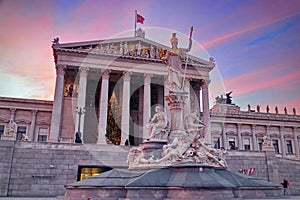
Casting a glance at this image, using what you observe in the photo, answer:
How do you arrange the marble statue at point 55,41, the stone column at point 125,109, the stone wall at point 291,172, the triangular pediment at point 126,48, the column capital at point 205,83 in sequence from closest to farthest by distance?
1. the stone wall at point 291,172
2. the stone column at point 125,109
3. the marble statue at point 55,41
4. the triangular pediment at point 126,48
5. the column capital at point 205,83

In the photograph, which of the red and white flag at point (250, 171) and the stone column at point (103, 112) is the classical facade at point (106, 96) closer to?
the stone column at point (103, 112)

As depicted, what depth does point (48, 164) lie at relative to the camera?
28422mm

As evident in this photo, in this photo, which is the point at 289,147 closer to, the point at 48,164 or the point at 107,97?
the point at 107,97

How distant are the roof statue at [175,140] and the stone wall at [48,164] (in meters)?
12.0

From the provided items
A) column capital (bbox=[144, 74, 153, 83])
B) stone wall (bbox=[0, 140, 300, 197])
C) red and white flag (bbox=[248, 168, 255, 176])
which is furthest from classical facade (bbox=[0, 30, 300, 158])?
red and white flag (bbox=[248, 168, 255, 176])

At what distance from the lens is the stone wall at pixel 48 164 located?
1061 inches

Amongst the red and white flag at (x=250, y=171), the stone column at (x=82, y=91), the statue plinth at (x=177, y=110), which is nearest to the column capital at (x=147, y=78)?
the stone column at (x=82, y=91)

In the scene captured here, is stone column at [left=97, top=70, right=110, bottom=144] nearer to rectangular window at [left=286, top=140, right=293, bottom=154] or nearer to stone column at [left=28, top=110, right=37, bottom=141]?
stone column at [left=28, top=110, right=37, bottom=141]

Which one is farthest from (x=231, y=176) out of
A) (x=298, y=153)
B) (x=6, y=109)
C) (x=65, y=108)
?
(x=298, y=153)

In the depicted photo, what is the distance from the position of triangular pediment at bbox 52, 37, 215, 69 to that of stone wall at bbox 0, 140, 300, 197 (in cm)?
1859

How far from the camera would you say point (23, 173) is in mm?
27484

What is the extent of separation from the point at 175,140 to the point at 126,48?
31832 mm

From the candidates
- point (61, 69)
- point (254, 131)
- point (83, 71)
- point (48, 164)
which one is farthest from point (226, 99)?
point (48, 164)

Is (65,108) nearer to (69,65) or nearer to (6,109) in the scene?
(69,65)
